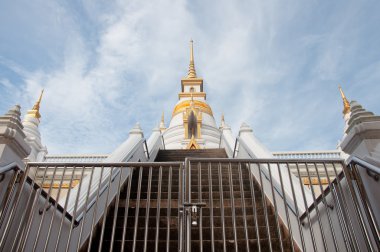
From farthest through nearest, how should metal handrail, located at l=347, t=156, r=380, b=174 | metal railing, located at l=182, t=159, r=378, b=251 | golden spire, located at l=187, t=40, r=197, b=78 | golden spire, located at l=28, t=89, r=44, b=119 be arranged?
golden spire, located at l=187, t=40, r=197, b=78, golden spire, located at l=28, t=89, r=44, b=119, metal railing, located at l=182, t=159, r=378, b=251, metal handrail, located at l=347, t=156, r=380, b=174

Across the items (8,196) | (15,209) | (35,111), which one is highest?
(35,111)

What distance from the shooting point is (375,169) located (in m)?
2.45

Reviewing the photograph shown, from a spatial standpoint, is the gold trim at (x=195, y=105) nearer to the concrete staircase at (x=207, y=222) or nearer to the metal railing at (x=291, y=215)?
the concrete staircase at (x=207, y=222)

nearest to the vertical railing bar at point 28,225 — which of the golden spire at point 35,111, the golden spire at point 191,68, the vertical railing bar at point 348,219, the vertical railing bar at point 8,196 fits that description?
the vertical railing bar at point 8,196

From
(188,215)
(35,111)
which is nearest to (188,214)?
(188,215)

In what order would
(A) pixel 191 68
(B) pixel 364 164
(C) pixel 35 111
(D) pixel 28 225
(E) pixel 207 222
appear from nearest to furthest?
(B) pixel 364 164, (D) pixel 28 225, (E) pixel 207 222, (C) pixel 35 111, (A) pixel 191 68

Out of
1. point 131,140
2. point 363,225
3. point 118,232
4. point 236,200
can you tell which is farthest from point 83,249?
point 131,140

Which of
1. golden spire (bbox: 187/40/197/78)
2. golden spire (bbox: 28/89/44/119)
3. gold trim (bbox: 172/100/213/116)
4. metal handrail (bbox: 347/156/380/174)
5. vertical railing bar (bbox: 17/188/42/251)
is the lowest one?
vertical railing bar (bbox: 17/188/42/251)

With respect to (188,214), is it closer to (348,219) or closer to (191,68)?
(348,219)

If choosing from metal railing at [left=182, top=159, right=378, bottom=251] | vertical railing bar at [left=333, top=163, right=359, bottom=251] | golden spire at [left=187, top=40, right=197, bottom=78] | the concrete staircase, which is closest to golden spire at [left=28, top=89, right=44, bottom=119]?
the concrete staircase

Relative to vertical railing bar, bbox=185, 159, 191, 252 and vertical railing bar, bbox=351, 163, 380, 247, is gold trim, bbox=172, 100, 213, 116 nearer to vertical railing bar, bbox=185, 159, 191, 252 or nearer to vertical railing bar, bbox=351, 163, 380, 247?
vertical railing bar, bbox=185, 159, 191, 252

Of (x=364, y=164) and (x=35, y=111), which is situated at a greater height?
(x=35, y=111)

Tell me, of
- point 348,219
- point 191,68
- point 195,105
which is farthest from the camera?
point 191,68

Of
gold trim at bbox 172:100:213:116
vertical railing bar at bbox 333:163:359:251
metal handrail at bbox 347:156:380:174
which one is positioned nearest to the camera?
metal handrail at bbox 347:156:380:174
